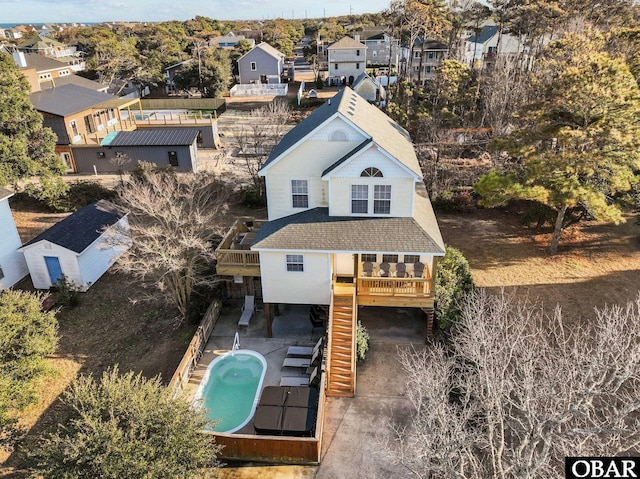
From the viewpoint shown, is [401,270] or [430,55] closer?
[401,270]

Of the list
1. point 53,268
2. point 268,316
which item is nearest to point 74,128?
point 53,268

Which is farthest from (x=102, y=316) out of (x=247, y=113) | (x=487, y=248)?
(x=247, y=113)

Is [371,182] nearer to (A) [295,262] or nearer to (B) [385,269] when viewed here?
(B) [385,269]

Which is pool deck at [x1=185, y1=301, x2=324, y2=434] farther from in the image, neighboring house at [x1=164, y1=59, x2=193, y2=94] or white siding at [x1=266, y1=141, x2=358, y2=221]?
neighboring house at [x1=164, y1=59, x2=193, y2=94]

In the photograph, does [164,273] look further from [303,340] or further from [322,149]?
[322,149]

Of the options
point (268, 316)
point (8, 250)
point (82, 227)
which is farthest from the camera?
point (82, 227)
